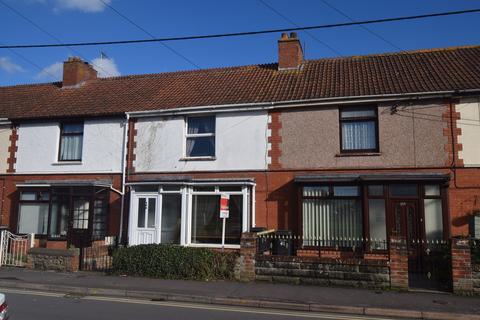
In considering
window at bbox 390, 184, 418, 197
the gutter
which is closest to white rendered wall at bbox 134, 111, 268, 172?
the gutter

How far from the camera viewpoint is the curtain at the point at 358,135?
15.0 m

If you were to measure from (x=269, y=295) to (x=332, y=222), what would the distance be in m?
5.05

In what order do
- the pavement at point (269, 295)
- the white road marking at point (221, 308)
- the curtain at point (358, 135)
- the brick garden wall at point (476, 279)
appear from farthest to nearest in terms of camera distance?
the curtain at point (358, 135) → the brick garden wall at point (476, 279) → the pavement at point (269, 295) → the white road marking at point (221, 308)

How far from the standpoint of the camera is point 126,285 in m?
11.3

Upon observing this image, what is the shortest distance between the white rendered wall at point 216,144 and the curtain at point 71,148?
2.68m

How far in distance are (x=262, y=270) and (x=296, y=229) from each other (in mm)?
3262

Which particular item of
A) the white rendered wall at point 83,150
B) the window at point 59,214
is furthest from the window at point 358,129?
the window at point 59,214

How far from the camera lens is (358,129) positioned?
49.7 feet

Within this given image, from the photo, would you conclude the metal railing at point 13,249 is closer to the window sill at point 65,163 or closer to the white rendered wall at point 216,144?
the window sill at point 65,163

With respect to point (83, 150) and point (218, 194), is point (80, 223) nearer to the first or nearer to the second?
point (83, 150)

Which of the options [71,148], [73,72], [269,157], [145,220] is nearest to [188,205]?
[145,220]

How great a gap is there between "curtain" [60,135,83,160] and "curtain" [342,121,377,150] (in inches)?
416

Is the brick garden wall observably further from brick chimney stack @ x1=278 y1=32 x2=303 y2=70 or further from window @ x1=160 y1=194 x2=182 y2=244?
brick chimney stack @ x1=278 y1=32 x2=303 y2=70

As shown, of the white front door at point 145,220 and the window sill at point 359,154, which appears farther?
the white front door at point 145,220
